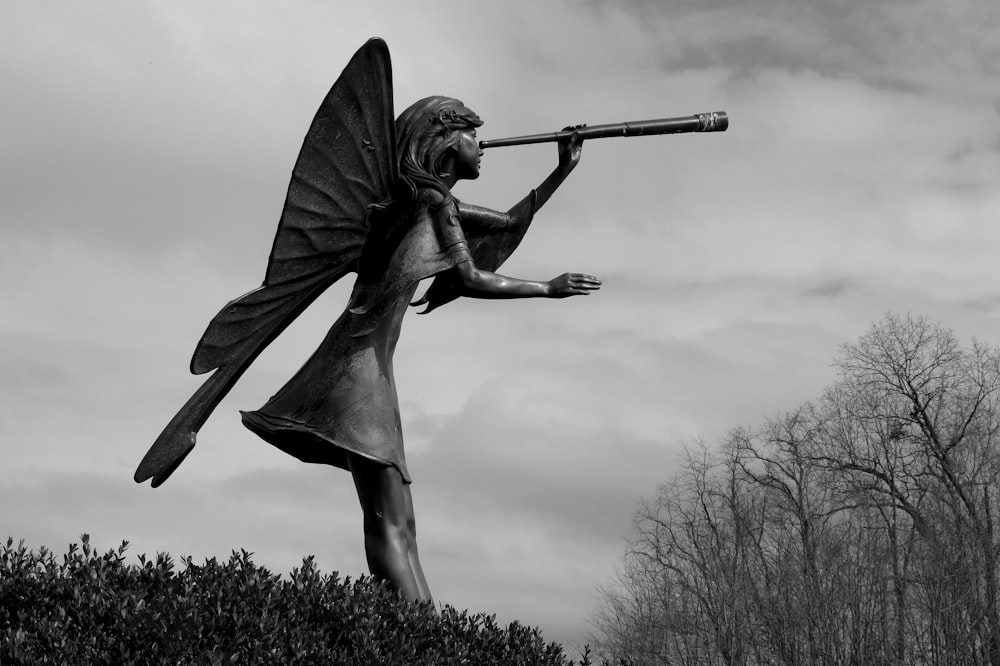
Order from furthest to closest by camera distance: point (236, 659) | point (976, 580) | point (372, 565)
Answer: point (976, 580)
point (372, 565)
point (236, 659)

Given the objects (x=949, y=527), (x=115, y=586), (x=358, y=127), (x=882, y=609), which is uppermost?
(x=949, y=527)

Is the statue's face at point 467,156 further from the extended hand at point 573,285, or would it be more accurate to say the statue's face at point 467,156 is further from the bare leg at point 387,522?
the bare leg at point 387,522

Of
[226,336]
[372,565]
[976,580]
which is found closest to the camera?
[372,565]

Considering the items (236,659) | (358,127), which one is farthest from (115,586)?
(358,127)

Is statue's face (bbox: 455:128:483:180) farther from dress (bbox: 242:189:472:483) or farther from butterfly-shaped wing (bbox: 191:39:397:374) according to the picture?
butterfly-shaped wing (bbox: 191:39:397:374)

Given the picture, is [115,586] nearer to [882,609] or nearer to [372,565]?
[372,565]

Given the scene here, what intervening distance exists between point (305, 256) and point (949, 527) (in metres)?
21.4

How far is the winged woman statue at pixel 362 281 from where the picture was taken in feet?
20.1

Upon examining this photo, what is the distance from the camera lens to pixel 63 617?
4.57 metres

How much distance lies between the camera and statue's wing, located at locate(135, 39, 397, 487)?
6316 millimetres

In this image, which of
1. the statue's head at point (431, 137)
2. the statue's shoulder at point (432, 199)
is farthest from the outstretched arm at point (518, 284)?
the statue's head at point (431, 137)

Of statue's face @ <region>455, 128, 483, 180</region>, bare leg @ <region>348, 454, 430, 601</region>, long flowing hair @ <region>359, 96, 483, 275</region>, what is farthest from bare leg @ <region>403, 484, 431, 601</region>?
statue's face @ <region>455, 128, 483, 180</region>

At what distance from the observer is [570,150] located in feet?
22.7

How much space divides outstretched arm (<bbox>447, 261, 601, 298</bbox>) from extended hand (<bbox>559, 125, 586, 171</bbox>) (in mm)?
890
